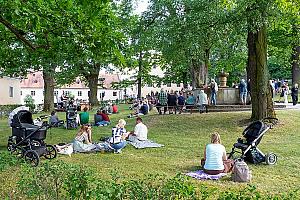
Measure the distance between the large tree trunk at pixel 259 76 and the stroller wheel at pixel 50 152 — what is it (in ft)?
31.4

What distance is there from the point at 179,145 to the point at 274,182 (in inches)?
215

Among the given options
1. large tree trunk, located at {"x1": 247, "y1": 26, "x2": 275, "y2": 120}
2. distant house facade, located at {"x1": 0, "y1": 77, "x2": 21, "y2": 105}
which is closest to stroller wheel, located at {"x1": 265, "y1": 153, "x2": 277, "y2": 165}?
large tree trunk, located at {"x1": 247, "y1": 26, "x2": 275, "y2": 120}

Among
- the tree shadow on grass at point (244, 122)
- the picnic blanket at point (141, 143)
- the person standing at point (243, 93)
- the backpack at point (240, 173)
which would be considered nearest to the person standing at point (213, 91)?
the person standing at point (243, 93)

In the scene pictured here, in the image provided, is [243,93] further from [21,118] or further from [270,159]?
[21,118]

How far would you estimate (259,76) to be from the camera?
17.0 metres

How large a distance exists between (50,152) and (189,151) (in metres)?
→ 4.45

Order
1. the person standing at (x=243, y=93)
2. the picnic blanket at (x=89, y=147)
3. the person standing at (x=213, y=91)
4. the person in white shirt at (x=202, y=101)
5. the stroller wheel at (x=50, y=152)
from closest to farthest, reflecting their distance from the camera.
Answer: the stroller wheel at (x=50, y=152) < the picnic blanket at (x=89, y=147) < the person in white shirt at (x=202, y=101) < the person standing at (x=213, y=91) < the person standing at (x=243, y=93)

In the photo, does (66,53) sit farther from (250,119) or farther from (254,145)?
(250,119)

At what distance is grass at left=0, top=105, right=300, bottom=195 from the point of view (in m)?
8.76

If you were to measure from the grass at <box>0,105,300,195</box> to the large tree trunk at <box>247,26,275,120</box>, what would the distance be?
87cm

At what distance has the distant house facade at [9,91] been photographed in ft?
136

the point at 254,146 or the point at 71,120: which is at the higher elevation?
the point at 71,120

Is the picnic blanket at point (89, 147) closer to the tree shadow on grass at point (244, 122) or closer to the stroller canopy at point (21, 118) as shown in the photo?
the stroller canopy at point (21, 118)

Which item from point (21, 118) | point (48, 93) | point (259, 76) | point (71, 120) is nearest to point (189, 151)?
point (21, 118)
